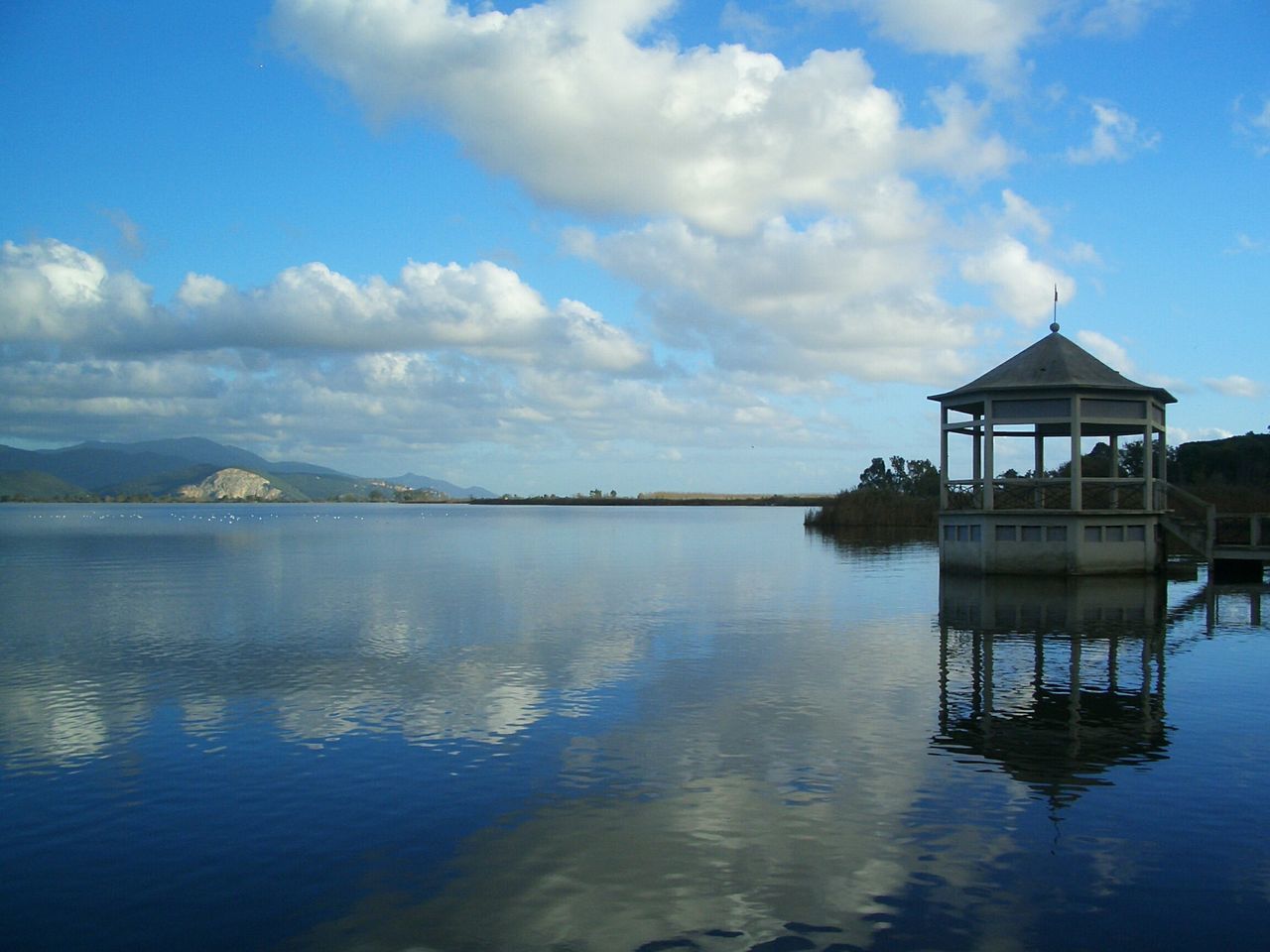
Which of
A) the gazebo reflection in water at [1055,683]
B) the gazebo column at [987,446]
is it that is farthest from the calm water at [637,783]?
the gazebo column at [987,446]

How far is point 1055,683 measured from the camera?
15234 millimetres

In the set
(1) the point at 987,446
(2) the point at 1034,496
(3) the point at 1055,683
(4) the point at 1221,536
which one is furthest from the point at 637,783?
(4) the point at 1221,536

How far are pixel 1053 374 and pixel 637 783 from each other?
2321 centimetres

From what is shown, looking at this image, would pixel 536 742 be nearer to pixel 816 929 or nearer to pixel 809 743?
pixel 809 743

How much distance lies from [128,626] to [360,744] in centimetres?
1210

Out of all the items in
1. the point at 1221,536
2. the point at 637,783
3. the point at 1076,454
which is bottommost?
the point at 637,783

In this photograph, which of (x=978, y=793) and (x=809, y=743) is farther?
(x=809, y=743)

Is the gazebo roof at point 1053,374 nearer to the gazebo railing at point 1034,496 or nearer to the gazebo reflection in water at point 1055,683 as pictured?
the gazebo railing at point 1034,496

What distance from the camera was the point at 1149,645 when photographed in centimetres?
1859

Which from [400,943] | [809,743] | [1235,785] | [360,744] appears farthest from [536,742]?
[1235,785]

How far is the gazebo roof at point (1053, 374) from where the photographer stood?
2917 centimetres

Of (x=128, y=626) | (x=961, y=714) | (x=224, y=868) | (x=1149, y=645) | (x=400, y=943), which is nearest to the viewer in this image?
(x=400, y=943)

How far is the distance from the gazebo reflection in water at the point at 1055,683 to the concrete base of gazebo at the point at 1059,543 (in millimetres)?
2842

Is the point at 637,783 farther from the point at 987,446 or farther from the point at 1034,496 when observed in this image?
the point at 1034,496
